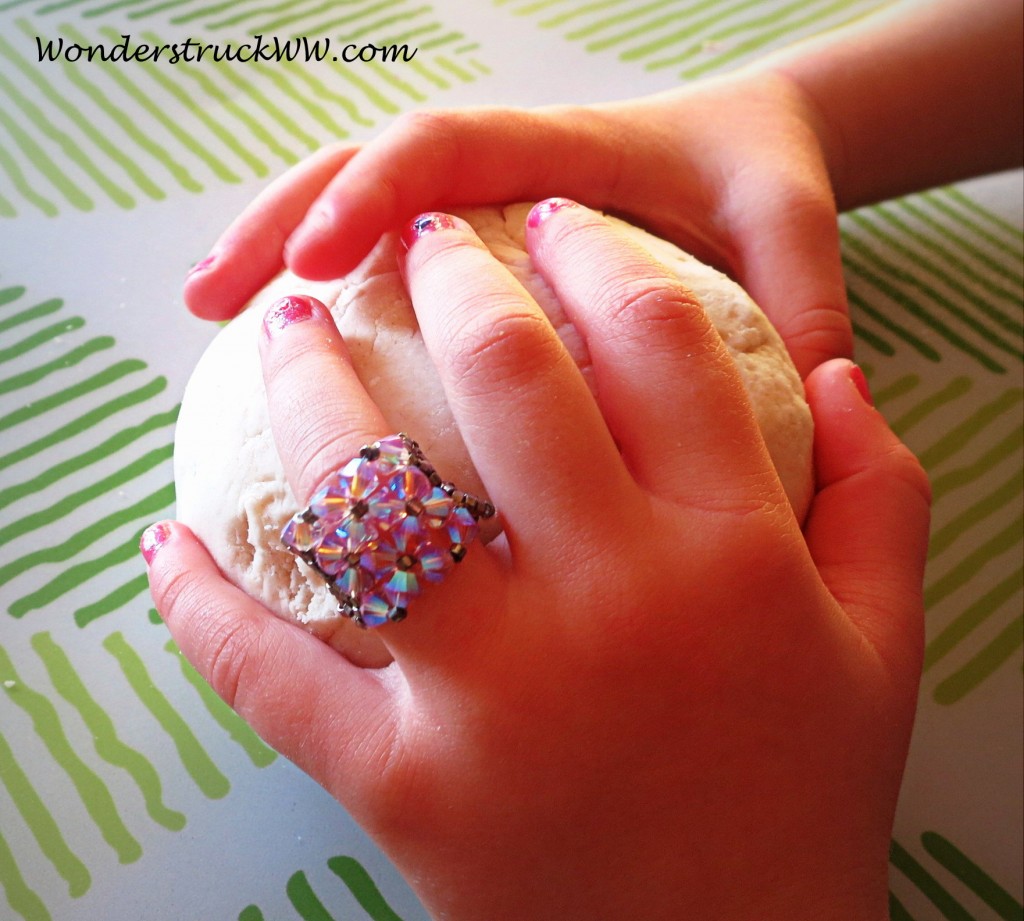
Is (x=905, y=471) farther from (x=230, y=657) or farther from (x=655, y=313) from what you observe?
(x=230, y=657)

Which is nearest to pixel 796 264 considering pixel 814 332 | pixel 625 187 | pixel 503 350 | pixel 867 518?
pixel 814 332

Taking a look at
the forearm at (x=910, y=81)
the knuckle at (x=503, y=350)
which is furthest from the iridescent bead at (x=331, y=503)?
the forearm at (x=910, y=81)

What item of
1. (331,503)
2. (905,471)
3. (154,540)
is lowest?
(905,471)

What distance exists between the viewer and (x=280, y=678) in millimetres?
571

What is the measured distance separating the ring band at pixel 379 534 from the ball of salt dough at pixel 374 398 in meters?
0.11

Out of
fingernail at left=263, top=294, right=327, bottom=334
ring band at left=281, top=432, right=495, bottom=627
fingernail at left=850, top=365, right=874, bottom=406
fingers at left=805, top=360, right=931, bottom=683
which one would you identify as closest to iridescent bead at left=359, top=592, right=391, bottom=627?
ring band at left=281, top=432, right=495, bottom=627

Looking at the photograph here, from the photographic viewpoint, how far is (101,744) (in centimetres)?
74

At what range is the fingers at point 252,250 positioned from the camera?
29.5 inches

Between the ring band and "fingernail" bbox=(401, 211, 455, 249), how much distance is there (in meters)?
0.21

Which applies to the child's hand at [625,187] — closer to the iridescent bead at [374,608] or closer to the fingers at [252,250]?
the fingers at [252,250]

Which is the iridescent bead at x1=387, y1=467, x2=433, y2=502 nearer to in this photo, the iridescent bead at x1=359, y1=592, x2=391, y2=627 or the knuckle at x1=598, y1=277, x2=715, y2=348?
the iridescent bead at x1=359, y1=592, x2=391, y2=627

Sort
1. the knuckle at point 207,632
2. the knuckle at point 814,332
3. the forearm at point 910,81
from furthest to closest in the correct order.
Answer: the forearm at point 910,81
the knuckle at point 814,332
the knuckle at point 207,632

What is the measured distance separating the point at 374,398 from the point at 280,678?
200 millimetres

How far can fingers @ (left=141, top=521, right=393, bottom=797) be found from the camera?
0.54 metres
